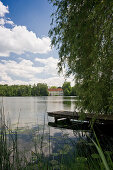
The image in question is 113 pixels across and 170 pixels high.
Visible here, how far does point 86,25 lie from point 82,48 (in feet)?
1.84

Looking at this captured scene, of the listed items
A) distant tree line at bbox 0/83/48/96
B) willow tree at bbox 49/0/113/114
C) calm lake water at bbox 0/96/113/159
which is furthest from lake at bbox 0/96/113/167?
willow tree at bbox 49/0/113/114

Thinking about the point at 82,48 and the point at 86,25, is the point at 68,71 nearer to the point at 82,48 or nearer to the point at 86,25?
the point at 82,48

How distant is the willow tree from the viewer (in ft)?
9.27

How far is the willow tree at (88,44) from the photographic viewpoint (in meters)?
2.82

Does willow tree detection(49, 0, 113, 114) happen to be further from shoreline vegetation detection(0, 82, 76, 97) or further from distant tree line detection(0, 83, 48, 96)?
distant tree line detection(0, 83, 48, 96)

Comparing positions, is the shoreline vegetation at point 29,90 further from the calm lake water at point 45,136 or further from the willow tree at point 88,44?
the willow tree at point 88,44

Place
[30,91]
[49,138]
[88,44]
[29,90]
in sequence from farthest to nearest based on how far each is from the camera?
1. [29,90]
2. [30,91]
3. [88,44]
4. [49,138]

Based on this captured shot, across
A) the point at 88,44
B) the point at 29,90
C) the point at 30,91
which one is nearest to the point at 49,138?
the point at 88,44

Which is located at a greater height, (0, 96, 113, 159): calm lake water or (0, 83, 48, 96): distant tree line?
(0, 83, 48, 96): distant tree line

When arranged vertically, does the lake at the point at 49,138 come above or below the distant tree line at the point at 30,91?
below

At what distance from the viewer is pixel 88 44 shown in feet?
11.4

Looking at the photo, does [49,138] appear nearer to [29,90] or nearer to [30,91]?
[30,91]

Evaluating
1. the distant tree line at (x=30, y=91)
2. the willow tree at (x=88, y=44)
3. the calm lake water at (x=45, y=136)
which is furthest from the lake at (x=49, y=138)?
the willow tree at (x=88, y=44)

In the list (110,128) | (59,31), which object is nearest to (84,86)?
(59,31)
